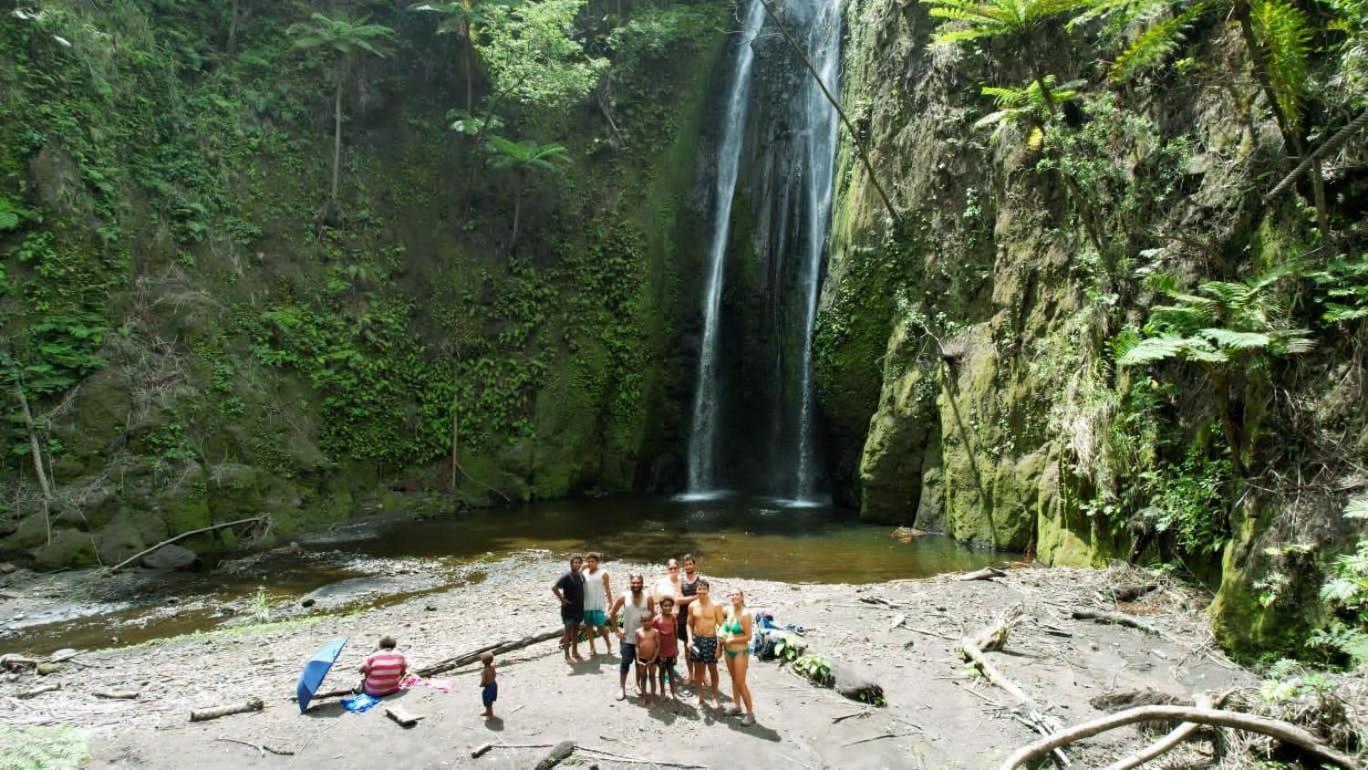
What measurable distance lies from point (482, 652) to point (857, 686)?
3.81 m

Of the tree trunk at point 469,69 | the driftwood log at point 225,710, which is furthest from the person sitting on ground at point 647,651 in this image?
the tree trunk at point 469,69

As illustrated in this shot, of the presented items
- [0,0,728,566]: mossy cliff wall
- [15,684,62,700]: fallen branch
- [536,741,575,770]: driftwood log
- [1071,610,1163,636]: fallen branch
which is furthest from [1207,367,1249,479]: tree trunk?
[0,0,728,566]: mossy cliff wall

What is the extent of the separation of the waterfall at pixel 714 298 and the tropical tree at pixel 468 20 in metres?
7.08

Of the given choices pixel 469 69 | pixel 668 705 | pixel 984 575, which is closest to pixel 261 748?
pixel 668 705

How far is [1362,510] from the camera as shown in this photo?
6293 millimetres

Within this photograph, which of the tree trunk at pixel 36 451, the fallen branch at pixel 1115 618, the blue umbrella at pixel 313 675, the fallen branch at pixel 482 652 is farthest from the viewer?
the tree trunk at pixel 36 451

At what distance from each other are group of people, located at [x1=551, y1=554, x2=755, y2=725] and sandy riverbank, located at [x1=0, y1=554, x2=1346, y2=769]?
0.24 meters

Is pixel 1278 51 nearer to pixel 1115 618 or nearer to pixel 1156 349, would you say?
pixel 1156 349

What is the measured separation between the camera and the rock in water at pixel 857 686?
6914 millimetres

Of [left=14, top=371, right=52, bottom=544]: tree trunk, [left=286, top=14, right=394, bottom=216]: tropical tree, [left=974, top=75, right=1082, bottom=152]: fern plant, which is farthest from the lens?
[left=286, top=14, right=394, bottom=216]: tropical tree

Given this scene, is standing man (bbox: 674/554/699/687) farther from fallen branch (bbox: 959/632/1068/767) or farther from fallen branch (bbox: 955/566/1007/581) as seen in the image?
fallen branch (bbox: 955/566/1007/581)

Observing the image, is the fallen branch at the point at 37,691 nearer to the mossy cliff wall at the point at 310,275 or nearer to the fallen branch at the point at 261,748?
the fallen branch at the point at 261,748

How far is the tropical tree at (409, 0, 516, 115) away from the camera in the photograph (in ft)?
65.6

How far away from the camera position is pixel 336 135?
809 inches
